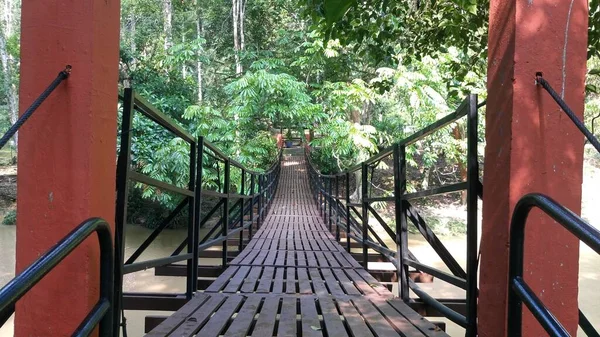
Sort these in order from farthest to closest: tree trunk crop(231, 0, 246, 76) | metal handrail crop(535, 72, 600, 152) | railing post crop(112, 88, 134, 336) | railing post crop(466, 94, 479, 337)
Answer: tree trunk crop(231, 0, 246, 76) < railing post crop(466, 94, 479, 337) < railing post crop(112, 88, 134, 336) < metal handrail crop(535, 72, 600, 152)

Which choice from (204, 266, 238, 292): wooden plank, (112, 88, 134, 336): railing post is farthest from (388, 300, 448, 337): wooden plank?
(112, 88, 134, 336): railing post

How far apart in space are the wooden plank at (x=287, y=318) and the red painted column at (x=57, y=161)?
95 centimetres

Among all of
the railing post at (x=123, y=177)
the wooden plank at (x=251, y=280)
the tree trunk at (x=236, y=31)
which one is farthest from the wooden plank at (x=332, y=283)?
the tree trunk at (x=236, y=31)

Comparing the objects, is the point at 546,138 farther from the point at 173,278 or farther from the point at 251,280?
the point at 173,278

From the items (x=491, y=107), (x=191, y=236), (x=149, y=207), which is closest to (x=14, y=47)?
(x=149, y=207)

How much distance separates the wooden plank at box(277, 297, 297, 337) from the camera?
2.02 meters

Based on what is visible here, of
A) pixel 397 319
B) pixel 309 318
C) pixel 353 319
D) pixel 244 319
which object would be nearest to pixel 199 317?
pixel 244 319

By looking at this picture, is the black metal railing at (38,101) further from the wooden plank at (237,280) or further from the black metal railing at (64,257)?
the wooden plank at (237,280)

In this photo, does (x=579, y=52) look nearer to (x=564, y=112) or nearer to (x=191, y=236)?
(x=564, y=112)

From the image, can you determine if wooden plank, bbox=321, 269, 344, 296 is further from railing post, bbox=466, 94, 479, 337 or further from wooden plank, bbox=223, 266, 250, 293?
railing post, bbox=466, 94, 479, 337

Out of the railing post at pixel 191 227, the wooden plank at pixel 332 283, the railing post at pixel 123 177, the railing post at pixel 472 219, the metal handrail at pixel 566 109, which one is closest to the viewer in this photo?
the metal handrail at pixel 566 109

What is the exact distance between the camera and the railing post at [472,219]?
5.71 ft

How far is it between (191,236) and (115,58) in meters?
1.39

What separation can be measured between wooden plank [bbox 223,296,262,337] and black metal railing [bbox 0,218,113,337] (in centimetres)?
91
